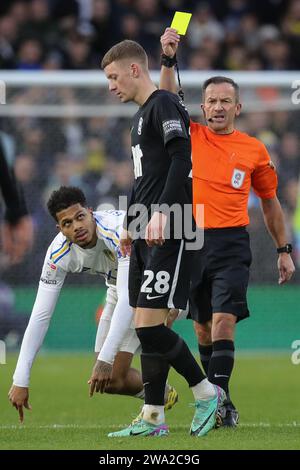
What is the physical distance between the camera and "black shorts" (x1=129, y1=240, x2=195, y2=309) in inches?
249

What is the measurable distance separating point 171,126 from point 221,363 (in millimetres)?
1865

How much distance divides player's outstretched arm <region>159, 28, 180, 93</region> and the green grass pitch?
2264mm

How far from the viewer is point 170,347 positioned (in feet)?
21.0

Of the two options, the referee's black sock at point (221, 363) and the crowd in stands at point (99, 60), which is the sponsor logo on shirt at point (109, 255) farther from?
the crowd in stands at point (99, 60)

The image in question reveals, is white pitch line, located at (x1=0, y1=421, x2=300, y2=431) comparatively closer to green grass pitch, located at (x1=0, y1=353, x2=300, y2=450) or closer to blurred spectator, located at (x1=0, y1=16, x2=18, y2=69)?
green grass pitch, located at (x1=0, y1=353, x2=300, y2=450)

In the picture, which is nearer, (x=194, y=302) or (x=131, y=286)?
(x=131, y=286)

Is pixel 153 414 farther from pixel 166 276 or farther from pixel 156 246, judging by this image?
pixel 156 246

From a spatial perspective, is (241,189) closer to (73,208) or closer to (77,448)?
(73,208)

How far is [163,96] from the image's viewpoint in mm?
6402

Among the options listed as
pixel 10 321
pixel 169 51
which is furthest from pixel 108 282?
pixel 10 321

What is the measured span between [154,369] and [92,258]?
138cm

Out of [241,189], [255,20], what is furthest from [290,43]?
[241,189]

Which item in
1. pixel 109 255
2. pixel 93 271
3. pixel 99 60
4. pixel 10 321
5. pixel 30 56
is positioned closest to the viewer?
pixel 109 255

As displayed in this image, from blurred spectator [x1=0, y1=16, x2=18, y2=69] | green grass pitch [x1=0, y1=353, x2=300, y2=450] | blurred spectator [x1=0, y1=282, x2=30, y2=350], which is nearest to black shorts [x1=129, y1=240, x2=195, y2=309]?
green grass pitch [x1=0, y1=353, x2=300, y2=450]
